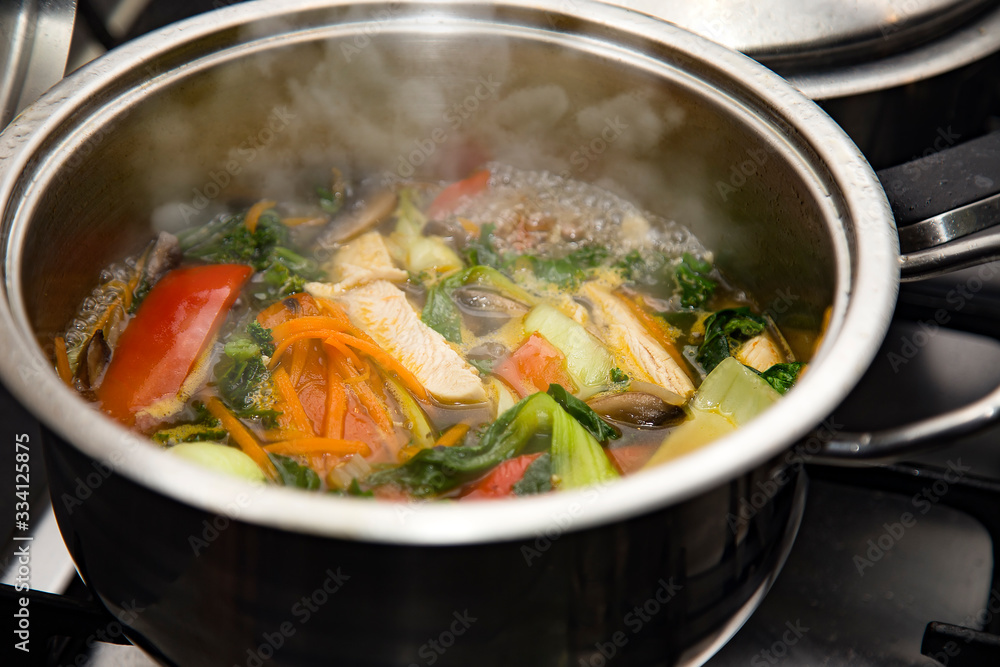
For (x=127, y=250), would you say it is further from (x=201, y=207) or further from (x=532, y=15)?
(x=532, y=15)

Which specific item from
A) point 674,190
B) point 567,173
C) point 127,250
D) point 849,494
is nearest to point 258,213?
point 127,250

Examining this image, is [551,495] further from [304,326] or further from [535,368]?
[304,326]

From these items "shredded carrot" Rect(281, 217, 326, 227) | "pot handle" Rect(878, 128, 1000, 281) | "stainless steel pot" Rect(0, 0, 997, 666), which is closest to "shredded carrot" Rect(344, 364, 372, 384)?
"stainless steel pot" Rect(0, 0, 997, 666)

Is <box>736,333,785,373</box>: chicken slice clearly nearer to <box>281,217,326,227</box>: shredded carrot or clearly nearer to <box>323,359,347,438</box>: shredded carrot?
<box>323,359,347,438</box>: shredded carrot

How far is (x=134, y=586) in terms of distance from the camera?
3.72ft

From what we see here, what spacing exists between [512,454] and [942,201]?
3.09 ft

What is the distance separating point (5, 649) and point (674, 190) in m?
1.81

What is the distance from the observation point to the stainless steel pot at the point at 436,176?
0.90m

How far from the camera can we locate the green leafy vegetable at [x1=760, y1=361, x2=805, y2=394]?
62.7 inches

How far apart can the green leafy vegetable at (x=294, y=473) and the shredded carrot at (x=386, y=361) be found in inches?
12.3

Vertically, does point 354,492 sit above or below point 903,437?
below

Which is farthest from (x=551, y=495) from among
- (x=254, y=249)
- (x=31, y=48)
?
(x=31, y=48)

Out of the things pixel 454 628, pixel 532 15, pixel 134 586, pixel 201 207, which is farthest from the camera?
pixel 201 207

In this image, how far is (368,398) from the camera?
5.23ft
